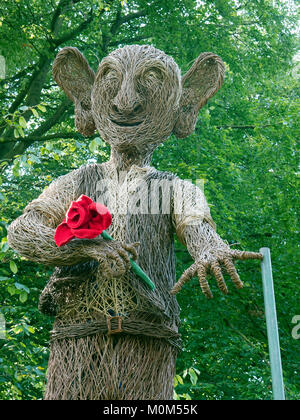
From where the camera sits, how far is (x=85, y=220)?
2.54 metres

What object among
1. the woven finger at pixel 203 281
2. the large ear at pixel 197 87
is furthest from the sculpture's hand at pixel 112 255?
the large ear at pixel 197 87

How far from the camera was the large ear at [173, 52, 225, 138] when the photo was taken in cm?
342

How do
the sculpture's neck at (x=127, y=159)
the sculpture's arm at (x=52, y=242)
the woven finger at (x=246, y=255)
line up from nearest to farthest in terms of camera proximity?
the woven finger at (x=246, y=255) → the sculpture's arm at (x=52, y=242) → the sculpture's neck at (x=127, y=159)

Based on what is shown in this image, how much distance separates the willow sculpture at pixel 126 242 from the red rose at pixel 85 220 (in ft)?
0.31

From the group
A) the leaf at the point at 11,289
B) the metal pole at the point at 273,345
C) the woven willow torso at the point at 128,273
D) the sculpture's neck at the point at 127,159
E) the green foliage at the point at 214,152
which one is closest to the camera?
the metal pole at the point at 273,345

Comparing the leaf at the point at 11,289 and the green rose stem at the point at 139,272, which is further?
the leaf at the point at 11,289

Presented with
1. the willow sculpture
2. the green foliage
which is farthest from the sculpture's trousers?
the green foliage

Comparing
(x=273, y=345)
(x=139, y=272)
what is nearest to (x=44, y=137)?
(x=139, y=272)

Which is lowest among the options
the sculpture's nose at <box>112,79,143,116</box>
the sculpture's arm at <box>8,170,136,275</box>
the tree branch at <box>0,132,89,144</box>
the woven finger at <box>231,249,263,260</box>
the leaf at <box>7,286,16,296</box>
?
the woven finger at <box>231,249,263,260</box>

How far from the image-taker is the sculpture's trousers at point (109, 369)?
2.61 meters

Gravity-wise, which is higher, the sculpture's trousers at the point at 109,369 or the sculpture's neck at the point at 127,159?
the sculpture's neck at the point at 127,159

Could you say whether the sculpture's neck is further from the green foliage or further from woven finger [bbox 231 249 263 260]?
the green foliage

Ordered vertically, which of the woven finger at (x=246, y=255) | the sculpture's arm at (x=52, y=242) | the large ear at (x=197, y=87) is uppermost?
the large ear at (x=197, y=87)

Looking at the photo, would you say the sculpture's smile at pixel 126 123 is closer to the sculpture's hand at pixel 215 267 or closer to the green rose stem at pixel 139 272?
the green rose stem at pixel 139 272
